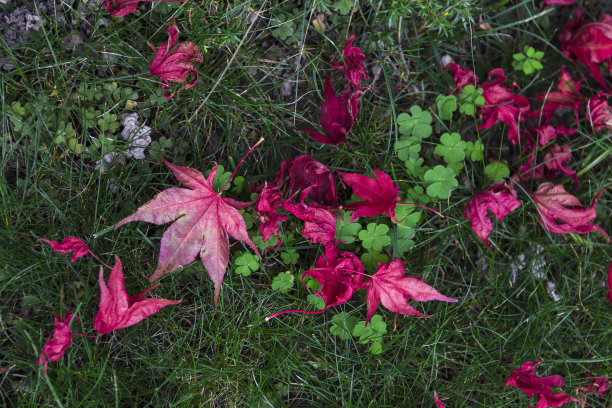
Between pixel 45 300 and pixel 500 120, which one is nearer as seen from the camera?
pixel 45 300

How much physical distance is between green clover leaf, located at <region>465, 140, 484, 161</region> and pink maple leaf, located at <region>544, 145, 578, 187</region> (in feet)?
1.14

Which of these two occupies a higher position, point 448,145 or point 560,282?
point 448,145

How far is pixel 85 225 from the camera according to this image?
82.7 inches

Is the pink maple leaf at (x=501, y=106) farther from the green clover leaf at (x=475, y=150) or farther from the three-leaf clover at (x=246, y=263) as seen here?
the three-leaf clover at (x=246, y=263)

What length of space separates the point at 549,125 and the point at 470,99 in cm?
50

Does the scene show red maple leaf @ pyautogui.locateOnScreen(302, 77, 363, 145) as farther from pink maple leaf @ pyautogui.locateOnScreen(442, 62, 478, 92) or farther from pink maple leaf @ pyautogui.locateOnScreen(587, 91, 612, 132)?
pink maple leaf @ pyautogui.locateOnScreen(587, 91, 612, 132)

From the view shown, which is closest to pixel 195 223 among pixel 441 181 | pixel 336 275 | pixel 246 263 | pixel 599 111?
pixel 246 263

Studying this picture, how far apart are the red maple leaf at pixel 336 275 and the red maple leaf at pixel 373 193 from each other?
0.21m

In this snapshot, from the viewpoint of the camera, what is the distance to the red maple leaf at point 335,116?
2.08 metres

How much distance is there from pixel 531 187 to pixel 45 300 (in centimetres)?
235

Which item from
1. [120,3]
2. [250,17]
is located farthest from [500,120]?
[120,3]

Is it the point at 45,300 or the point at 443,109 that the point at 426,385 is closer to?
the point at 443,109

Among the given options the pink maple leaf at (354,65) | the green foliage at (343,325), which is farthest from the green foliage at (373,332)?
the pink maple leaf at (354,65)

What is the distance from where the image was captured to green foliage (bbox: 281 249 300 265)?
216 centimetres
